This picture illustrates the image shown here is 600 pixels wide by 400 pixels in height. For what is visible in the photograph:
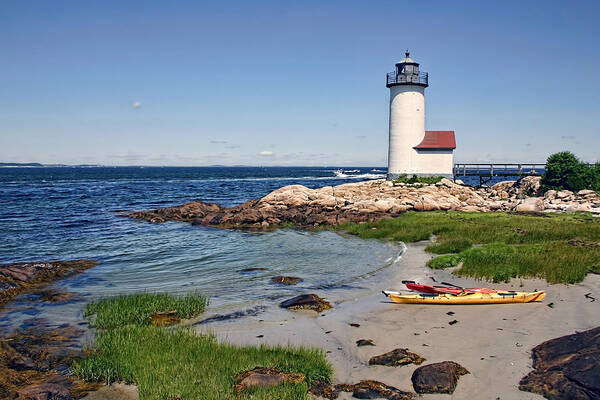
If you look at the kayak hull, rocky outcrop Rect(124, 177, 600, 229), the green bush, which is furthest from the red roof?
the kayak hull

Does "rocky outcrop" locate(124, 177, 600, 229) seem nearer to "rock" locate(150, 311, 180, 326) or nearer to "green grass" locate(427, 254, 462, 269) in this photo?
"green grass" locate(427, 254, 462, 269)

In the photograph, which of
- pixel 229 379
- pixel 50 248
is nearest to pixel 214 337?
pixel 229 379

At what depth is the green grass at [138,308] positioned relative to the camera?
12.2 metres

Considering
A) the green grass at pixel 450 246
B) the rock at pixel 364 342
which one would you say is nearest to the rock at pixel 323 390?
the rock at pixel 364 342

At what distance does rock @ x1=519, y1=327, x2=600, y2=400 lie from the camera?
24.1 feet

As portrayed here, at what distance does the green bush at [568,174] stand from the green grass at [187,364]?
38.7 m

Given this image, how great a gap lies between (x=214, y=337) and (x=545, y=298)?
9.09m

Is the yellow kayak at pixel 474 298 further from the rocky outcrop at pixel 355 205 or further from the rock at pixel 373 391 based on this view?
the rocky outcrop at pixel 355 205

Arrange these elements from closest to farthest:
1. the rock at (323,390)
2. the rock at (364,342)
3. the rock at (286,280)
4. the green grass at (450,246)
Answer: the rock at (323,390)
the rock at (364,342)
the rock at (286,280)
the green grass at (450,246)

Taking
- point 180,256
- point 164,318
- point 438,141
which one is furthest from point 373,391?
point 438,141

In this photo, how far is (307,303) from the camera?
13523mm

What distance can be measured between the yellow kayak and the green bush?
32578 mm

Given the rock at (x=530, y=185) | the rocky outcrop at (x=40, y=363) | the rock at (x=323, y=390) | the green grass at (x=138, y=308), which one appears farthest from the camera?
the rock at (x=530, y=185)

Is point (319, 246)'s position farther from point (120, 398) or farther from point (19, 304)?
point (120, 398)
